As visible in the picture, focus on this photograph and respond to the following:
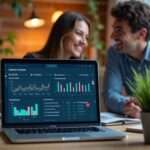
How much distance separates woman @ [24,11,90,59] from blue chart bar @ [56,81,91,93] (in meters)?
1.08

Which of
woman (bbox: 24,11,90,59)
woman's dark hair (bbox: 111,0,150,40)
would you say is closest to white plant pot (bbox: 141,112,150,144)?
woman's dark hair (bbox: 111,0,150,40)

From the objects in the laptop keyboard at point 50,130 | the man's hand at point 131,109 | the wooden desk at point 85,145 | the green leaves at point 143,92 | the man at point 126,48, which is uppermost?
the man at point 126,48

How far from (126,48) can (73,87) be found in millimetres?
1001

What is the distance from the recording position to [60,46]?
9.14 ft

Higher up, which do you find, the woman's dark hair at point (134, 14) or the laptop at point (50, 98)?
the woman's dark hair at point (134, 14)

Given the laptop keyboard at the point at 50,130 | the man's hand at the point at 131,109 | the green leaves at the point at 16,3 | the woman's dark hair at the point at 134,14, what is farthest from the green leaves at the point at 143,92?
the green leaves at the point at 16,3

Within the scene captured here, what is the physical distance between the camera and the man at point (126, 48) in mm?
2578

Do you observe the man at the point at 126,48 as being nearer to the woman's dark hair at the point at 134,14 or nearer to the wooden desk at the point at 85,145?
the woman's dark hair at the point at 134,14

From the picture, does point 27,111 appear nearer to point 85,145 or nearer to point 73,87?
point 73,87

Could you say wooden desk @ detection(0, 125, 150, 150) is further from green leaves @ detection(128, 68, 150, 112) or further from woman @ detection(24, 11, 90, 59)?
woman @ detection(24, 11, 90, 59)

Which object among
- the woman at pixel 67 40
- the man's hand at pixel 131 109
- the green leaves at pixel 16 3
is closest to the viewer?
the man's hand at pixel 131 109

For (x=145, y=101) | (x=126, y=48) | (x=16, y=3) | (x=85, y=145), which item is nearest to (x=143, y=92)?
(x=145, y=101)

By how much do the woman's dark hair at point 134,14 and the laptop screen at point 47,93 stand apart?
0.98m

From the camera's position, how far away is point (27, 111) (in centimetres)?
159
